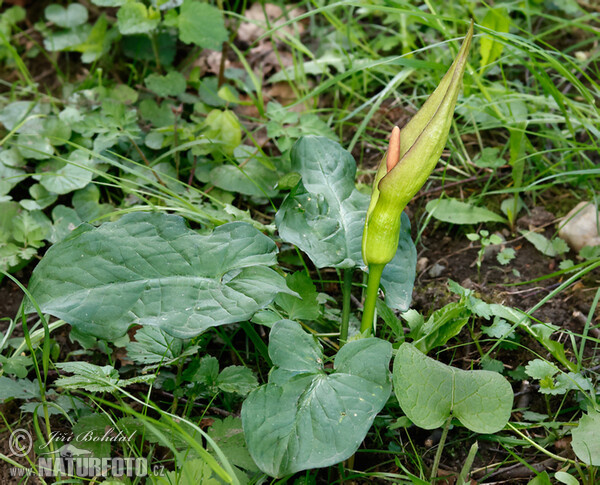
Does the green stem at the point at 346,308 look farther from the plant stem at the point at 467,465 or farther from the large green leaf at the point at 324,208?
the plant stem at the point at 467,465

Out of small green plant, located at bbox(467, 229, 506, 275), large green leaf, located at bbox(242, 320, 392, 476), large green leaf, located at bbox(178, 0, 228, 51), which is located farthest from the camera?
large green leaf, located at bbox(178, 0, 228, 51)

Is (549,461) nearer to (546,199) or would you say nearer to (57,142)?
(546,199)

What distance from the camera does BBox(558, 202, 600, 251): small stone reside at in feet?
5.94

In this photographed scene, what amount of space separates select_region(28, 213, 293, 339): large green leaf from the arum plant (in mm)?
247

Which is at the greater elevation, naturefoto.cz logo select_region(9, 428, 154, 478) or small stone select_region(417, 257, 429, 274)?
small stone select_region(417, 257, 429, 274)

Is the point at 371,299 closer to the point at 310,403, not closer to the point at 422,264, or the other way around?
the point at 310,403

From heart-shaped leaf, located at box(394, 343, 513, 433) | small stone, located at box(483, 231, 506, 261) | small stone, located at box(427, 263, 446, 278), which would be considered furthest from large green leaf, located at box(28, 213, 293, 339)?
small stone, located at box(483, 231, 506, 261)

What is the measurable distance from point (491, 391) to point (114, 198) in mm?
1532

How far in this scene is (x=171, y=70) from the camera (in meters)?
2.55

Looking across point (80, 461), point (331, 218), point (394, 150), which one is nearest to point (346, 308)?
point (331, 218)

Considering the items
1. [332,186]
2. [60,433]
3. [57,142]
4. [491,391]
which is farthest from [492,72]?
[60,433]

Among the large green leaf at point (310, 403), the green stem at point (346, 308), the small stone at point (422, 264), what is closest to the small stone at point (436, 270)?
the small stone at point (422, 264)

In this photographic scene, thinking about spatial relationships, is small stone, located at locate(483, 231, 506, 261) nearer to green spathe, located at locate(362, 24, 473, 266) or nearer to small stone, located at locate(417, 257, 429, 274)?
small stone, located at locate(417, 257, 429, 274)

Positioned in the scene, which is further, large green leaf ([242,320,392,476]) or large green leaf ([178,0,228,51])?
large green leaf ([178,0,228,51])
